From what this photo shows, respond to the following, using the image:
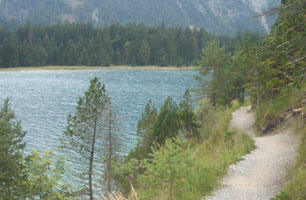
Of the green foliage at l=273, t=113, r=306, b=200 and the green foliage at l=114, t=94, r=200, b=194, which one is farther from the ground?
the green foliage at l=273, t=113, r=306, b=200

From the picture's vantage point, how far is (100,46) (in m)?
148

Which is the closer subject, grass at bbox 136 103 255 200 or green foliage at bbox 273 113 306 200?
green foliage at bbox 273 113 306 200

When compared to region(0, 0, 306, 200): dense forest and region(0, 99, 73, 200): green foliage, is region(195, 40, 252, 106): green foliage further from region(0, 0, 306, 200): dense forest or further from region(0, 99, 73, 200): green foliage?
region(0, 99, 73, 200): green foliage

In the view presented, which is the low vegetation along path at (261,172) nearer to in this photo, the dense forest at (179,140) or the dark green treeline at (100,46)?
the dense forest at (179,140)

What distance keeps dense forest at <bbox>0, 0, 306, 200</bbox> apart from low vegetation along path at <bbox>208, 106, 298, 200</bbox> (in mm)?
398

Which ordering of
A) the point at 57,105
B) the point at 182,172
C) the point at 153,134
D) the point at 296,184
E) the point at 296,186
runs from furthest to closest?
the point at 57,105, the point at 153,134, the point at 182,172, the point at 296,184, the point at 296,186

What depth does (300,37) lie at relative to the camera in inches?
281

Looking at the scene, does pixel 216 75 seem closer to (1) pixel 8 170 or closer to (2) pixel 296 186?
(1) pixel 8 170

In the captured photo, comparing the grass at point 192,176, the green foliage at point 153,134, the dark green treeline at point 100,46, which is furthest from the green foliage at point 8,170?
the dark green treeline at point 100,46

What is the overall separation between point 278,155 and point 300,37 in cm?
594

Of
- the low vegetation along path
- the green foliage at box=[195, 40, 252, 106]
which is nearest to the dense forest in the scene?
the low vegetation along path

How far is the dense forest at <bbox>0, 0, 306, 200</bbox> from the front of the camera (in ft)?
27.0

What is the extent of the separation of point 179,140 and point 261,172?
3.34 metres

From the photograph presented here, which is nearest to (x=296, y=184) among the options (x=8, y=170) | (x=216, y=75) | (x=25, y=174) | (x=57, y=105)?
(x=25, y=174)
